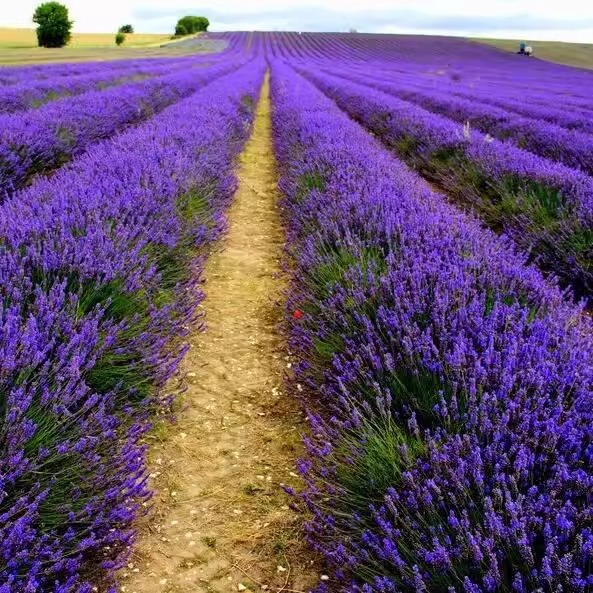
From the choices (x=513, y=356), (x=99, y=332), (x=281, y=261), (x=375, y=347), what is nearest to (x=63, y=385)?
(x=99, y=332)

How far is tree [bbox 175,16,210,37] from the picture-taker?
77812 millimetres

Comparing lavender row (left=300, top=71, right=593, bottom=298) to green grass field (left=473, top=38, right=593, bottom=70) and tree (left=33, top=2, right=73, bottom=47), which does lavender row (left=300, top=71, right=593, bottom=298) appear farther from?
tree (left=33, top=2, right=73, bottom=47)

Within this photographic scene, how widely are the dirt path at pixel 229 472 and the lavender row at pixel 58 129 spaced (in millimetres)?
2312

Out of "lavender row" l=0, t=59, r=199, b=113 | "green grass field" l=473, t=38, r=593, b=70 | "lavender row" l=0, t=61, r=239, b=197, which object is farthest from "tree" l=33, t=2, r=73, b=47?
"lavender row" l=0, t=61, r=239, b=197

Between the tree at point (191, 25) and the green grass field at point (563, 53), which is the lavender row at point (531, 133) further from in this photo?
the tree at point (191, 25)

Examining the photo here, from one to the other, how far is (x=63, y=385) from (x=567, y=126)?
36.6ft

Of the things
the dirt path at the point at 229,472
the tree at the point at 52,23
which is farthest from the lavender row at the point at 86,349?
the tree at the point at 52,23

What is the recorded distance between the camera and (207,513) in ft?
6.76

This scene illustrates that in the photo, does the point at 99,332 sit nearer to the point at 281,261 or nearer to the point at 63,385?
the point at 63,385

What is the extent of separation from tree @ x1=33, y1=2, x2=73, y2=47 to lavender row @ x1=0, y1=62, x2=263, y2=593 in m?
56.4

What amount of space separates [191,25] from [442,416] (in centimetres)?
8782

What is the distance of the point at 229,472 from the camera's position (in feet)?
7.47

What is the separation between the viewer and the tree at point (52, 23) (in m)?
52.0

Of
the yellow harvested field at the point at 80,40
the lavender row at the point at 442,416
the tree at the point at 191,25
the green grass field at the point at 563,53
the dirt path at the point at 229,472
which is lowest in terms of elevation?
the dirt path at the point at 229,472
